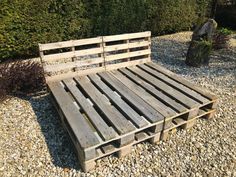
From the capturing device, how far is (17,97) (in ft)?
14.2

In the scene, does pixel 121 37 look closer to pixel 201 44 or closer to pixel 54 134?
pixel 201 44

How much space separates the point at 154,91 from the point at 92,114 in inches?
46.2

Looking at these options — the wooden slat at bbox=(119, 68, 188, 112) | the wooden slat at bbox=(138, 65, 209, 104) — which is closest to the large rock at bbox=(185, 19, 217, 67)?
the wooden slat at bbox=(138, 65, 209, 104)

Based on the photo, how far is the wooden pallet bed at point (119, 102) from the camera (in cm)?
290

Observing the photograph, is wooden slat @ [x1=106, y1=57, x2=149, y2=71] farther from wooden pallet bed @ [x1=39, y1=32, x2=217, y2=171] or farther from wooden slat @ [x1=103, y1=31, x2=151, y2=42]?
wooden slat @ [x1=103, y1=31, x2=151, y2=42]

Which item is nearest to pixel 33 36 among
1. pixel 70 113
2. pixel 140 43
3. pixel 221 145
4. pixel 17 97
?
pixel 17 97

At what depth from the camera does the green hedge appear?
5.61m

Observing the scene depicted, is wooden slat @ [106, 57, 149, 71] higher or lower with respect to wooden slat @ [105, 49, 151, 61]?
lower

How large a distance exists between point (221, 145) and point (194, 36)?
331cm

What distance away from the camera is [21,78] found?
4230 mm

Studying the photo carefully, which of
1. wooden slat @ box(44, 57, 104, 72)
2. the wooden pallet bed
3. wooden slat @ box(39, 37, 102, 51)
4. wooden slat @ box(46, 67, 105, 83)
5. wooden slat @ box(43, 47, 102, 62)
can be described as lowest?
the wooden pallet bed

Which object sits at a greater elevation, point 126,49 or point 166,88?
point 126,49

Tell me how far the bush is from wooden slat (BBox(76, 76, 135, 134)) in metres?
0.77

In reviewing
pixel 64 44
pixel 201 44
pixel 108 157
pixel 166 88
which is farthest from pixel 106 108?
pixel 201 44
